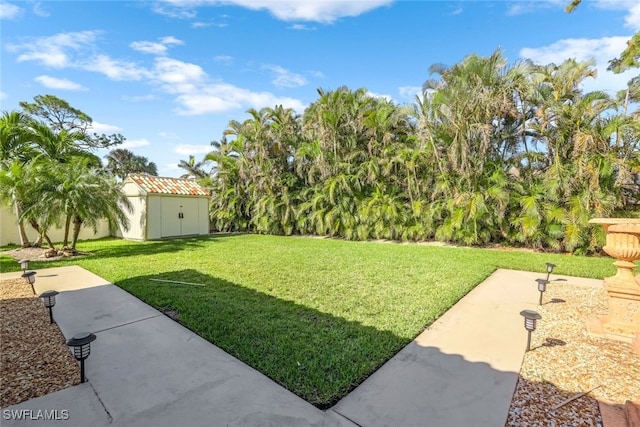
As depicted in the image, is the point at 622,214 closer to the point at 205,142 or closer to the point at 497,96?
the point at 497,96

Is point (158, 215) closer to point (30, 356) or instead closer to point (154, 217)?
point (154, 217)

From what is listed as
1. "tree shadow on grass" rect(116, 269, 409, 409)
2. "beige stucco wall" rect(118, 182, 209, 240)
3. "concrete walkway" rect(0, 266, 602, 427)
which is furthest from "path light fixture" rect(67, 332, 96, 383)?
"beige stucco wall" rect(118, 182, 209, 240)

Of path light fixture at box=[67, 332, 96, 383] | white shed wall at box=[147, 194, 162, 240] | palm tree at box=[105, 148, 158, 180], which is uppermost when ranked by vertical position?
palm tree at box=[105, 148, 158, 180]

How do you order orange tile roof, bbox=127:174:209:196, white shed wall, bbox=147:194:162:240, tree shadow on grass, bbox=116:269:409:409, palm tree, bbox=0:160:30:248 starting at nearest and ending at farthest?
tree shadow on grass, bbox=116:269:409:409 → palm tree, bbox=0:160:30:248 → white shed wall, bbox=147:194:162:240 → orange tile roof, bbox=127:174:209:196

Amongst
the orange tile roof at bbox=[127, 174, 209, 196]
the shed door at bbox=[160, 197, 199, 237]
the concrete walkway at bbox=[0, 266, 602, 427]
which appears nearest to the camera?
the concrete walkway at bbox=[0, 266, 602, 427]

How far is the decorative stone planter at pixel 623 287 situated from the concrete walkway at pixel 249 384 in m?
1.02

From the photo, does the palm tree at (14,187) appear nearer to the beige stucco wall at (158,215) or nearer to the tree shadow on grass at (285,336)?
the beige stucco wall at (158,215)

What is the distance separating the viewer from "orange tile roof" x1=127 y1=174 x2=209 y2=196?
13.6 m

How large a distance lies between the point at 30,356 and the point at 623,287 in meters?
7.25

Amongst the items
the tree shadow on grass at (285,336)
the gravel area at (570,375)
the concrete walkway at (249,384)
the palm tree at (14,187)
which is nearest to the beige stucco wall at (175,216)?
the palm tree at (14,187)

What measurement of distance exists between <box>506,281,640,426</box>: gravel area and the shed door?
14597 millimetres

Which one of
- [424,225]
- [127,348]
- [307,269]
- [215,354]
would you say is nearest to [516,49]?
[424,225]

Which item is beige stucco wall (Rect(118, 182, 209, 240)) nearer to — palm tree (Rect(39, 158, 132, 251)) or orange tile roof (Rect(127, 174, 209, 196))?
orange tile roof (Rect(127, 174, 209, 196))

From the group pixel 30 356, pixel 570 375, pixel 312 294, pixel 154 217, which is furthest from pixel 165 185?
pixel 570 375
